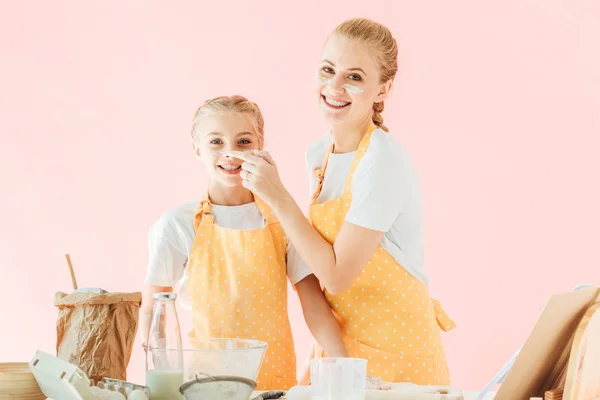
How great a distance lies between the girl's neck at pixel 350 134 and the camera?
6.90 ft

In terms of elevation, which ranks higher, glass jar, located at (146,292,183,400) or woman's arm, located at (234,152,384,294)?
woman's arm, located at (234,152,384,294)

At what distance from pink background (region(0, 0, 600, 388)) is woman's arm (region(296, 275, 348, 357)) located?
1.96 metres

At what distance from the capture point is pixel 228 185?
2117 mm

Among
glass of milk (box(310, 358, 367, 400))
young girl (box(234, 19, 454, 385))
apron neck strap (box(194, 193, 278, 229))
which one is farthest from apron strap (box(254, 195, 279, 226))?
glass of milk (box(310, 358, 367, 400))

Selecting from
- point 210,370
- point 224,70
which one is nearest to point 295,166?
point 224,70

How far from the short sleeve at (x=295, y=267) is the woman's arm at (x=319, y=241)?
140mm

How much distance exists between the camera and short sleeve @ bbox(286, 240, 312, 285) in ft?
6.87

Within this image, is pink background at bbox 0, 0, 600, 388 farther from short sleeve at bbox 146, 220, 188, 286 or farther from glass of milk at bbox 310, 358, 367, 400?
glass of milk at bbox 310, 358, 367, 400

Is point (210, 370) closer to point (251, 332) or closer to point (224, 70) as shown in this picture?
point (251, 332)

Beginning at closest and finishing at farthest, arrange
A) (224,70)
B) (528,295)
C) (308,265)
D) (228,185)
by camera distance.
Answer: (308,265) < (228,185) < (528,295) < (224,70)

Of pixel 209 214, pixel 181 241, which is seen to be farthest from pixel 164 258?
pixel 209 214

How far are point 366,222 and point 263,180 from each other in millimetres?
266

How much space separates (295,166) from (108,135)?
985mm

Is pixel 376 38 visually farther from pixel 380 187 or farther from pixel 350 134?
pixel 380 187
